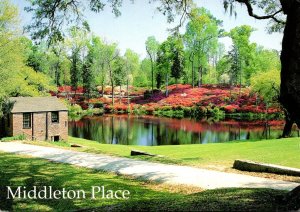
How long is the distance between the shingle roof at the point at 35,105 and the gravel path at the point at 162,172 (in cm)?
1320

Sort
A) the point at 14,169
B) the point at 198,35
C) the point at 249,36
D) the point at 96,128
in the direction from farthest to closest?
the point at 198,35 → the point at 249,36 → the point at 96,128 → the point at 14,169

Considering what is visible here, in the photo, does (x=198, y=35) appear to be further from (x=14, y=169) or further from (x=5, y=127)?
(x=14, y=169)

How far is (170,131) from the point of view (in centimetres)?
4572

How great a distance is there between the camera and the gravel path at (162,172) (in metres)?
12.6

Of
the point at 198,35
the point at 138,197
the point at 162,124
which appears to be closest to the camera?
the point at 138,197

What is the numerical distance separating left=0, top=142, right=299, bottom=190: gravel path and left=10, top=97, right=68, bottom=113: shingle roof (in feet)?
43.3

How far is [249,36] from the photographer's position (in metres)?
75.5

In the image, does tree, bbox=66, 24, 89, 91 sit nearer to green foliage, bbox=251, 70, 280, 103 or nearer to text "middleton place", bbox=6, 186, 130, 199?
green foliage, bbox=251, 70, 280, 103

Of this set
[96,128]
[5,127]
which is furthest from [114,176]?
[96,128]

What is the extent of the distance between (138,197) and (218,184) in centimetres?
321

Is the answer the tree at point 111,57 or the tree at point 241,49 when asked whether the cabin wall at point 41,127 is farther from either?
the tree at point 111,57

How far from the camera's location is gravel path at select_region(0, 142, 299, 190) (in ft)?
41.2

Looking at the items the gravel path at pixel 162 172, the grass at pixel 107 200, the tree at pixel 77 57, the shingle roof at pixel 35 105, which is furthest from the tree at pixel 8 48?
the tree at pixel 77 57

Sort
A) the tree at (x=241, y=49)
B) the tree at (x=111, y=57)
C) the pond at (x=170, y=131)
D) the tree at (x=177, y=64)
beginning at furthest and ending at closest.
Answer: the tree at (x=111, y=57)
the tree at (x=177, y=64)
the tree at (x=241, y=49)
the pond at (x=170, y=131)
